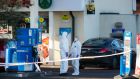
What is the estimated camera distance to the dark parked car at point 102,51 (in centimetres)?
2700

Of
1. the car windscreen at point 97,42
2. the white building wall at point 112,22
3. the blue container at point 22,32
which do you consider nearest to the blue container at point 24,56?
the blue container at point 22,32

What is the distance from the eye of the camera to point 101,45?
89.5 ft

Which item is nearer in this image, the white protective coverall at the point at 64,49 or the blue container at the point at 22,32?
the blue container at the point at 22,32

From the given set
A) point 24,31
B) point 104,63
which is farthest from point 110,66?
point 24,31

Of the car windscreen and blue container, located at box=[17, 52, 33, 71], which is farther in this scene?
the car windscreen

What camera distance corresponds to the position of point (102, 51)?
27.0 meters

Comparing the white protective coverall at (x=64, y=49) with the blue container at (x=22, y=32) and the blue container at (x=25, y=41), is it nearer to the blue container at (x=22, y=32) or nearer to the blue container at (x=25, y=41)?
the blue container at (x=25, y=41)

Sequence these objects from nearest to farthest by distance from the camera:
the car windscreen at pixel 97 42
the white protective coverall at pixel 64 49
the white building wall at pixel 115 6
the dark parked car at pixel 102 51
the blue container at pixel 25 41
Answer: the blue container at pixel 25 41, the white protective coverall at pixel 64 49, the dark parked car at pixel 102 51, the car windscreen at pixel 97 42, the white building wall at pixel 115 6

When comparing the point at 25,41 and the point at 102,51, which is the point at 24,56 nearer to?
the point at 25,41

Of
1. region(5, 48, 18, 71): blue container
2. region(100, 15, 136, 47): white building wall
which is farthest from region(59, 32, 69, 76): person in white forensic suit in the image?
region(100, 15, 136, 47): white building wall

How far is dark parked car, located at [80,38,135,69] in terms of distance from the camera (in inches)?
1063

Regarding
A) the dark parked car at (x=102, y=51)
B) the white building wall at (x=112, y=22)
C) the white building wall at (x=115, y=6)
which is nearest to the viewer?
the dark parked car at (x=102, y=51)

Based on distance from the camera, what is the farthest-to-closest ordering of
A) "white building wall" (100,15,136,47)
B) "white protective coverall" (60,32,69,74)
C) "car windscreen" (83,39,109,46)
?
"white building wall" (100,15,136,47), "car windscreen" (83,39,109,46), "white protective coverall" (60,32,69,74)

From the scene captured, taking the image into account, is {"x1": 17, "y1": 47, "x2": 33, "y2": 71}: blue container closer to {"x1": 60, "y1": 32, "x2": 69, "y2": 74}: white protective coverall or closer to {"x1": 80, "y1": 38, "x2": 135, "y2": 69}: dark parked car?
{"x1": 60, "y1": 32, "x2": 69, "y2": 74}: white protective coverall
